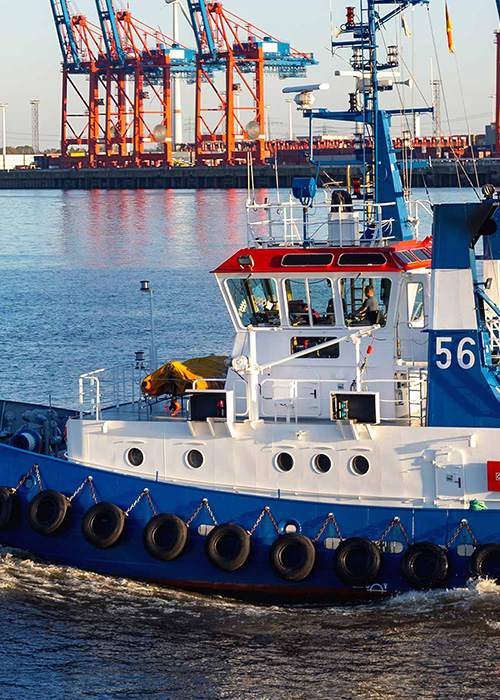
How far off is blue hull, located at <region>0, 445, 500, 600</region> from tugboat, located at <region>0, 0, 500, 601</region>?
0.02 meters

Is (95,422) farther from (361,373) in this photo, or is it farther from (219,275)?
(361,373)

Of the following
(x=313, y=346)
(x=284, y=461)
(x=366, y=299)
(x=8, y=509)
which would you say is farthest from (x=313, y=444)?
(x=8, y=509)

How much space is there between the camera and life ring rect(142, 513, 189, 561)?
13148 millimetres

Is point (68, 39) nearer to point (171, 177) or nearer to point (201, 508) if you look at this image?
point (171, 177)

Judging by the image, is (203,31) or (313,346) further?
(203,31)

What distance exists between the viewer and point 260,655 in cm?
1205

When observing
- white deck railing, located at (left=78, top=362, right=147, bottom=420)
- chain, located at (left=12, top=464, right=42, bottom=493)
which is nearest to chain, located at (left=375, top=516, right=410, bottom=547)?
white deck railing, located at (left=78, top=362, right=147, bottom=420)

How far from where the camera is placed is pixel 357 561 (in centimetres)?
1264

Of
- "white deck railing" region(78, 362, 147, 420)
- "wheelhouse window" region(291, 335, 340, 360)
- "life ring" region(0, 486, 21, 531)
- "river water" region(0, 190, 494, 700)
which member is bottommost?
"river water" region(0, 190, 494, 700)

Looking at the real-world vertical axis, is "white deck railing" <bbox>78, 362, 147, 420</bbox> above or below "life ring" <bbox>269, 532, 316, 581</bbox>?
above

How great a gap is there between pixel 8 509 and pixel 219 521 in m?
2.78

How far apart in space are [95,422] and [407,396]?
374cm

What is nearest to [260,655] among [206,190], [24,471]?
[24,471]

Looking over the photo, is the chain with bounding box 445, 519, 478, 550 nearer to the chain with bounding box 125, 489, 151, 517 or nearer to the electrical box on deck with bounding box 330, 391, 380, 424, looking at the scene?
the electrical box on deck with bounding box 330, 391, 380, 424
